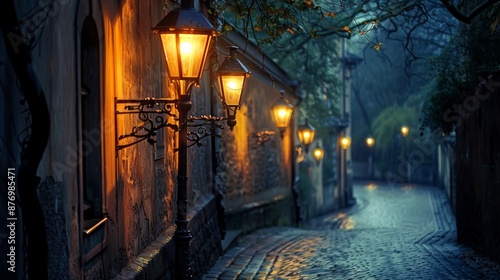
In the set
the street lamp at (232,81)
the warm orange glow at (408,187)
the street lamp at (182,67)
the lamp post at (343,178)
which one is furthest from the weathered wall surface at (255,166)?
the warm orange glow at (408,187)

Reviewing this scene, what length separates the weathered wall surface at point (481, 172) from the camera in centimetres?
1238

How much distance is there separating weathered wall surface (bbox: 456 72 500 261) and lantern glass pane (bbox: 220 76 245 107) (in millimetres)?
4406

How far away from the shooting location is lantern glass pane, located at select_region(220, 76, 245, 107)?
367 inches

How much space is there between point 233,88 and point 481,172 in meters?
6.37

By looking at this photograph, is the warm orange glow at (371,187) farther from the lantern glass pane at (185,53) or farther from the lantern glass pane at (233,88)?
the lantern glass pane at (185,53)

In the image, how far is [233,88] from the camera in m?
9.35

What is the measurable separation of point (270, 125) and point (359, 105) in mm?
32867

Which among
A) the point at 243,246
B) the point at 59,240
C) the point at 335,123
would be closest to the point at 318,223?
the point at 335,123

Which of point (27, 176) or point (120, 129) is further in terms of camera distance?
point (120, 129)

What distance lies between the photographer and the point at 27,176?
4457mm

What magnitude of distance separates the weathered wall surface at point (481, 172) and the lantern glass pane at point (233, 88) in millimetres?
4406

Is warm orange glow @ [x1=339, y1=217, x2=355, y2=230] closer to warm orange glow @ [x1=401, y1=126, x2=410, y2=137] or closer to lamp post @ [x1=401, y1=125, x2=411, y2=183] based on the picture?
warm orange glow @ [x1=401, y1=126, x2=410, y2=137]

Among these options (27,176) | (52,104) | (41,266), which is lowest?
(41,266)

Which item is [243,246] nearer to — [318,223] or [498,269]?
[498,269]
